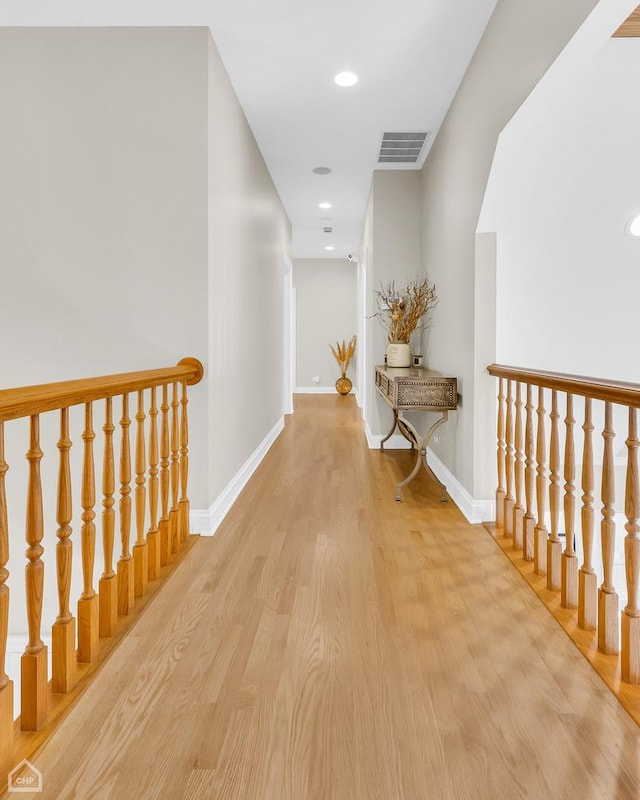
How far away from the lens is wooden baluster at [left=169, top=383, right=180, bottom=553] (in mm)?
2520

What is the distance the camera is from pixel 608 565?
67.7 inches

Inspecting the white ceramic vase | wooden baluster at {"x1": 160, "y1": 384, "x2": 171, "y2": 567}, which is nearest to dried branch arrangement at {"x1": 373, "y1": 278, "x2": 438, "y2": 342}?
the white ceramic vase

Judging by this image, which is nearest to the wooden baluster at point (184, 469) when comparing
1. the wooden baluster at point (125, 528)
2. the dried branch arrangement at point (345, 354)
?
the wooden baluster at point (125, 528)

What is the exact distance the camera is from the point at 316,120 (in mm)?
3879

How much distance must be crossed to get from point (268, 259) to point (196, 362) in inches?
99.1

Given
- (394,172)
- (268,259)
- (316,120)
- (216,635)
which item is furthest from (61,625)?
(394,172)

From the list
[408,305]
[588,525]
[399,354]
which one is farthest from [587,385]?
[408,305]

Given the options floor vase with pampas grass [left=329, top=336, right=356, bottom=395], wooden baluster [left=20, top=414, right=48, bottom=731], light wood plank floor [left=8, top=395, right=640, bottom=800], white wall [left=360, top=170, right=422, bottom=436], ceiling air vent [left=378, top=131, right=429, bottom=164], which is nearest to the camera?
light wood plank floor [left=8, top=395, right=640, bottom=800]

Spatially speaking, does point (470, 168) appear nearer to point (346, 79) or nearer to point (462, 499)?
point (346, 79)

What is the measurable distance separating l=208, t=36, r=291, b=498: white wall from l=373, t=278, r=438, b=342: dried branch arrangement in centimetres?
111

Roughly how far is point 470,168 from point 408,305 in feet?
6.14

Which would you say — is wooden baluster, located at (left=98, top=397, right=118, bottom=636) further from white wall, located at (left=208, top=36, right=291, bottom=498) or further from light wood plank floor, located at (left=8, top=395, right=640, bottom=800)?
white wall, located at (left=208, top=36, right=291, bottom=498)

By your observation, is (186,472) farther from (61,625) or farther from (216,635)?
(61,625)

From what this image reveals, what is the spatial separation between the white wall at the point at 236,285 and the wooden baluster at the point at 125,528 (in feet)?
2.76
